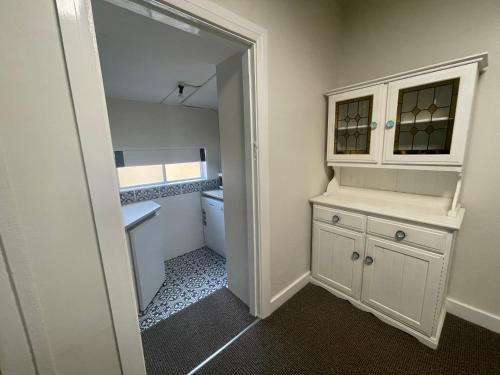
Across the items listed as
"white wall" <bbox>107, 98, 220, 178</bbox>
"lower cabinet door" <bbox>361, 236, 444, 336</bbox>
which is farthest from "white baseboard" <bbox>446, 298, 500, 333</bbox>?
"white wall" <bbox>107, 98, 220, 178</bbox>

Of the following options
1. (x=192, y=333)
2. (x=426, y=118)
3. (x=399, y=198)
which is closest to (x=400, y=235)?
(x=399, y=198)

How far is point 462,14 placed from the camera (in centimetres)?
133

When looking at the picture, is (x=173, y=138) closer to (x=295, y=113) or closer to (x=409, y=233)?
(x=295, y=113)

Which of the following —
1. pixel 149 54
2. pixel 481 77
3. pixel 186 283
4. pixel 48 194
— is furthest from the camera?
pixel 186 283

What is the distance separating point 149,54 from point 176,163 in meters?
1.63

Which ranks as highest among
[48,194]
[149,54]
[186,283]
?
[149,54]

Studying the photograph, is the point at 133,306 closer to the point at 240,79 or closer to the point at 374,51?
the point at 240,79

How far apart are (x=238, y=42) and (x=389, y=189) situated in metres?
1.63

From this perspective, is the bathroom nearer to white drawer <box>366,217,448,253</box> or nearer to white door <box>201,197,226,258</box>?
white door <box>201,197,226,258</box>

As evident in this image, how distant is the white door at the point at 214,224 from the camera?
270 cm

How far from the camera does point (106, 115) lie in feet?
2.48

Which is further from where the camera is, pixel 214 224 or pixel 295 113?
pixel 214 224

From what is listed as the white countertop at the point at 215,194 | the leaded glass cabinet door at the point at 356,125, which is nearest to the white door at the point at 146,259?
the white countertop at the point at 215,194

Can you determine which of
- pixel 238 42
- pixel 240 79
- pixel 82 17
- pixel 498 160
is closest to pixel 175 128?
pixel 240 79
